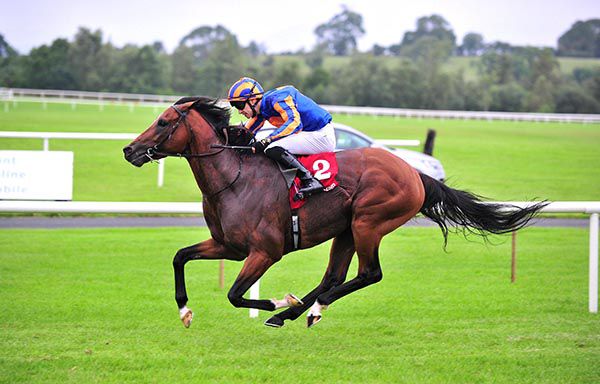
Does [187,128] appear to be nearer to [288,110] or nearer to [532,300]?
[288,110]

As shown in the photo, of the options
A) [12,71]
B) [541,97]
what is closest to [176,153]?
[541,97]

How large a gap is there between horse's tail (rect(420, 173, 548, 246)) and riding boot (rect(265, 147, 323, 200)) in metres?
1.15

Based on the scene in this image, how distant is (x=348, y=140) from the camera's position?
17.2 metres

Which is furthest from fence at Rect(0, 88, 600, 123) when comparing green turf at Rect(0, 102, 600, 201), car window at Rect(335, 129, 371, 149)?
car window at Rect(335, 129, 371, 149)

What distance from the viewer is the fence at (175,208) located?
7867 millimetres

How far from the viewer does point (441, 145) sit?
30.0 metres

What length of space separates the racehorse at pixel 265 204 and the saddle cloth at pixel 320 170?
5cm

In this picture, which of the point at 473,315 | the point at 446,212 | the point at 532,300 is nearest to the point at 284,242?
the point at 446,212

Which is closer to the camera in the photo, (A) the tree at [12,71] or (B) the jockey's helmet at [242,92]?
(B) the jockey's helmet at [242,92]

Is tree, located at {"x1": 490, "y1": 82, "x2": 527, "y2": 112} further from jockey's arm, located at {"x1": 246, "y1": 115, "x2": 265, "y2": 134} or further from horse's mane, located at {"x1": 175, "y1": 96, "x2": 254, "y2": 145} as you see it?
horse's mane, located at {"x1": 175, "y1": 96, "x2": 254, "y2": 145}

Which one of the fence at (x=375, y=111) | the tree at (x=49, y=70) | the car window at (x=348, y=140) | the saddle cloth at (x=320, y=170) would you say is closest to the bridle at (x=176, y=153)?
the saddle cloth at (x=320, y=170)

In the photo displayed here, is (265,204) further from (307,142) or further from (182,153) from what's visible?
(182,153)

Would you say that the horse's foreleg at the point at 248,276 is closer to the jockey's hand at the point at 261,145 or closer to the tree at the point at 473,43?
the jockey's hand at the point at 261,145

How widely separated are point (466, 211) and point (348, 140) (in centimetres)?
972
